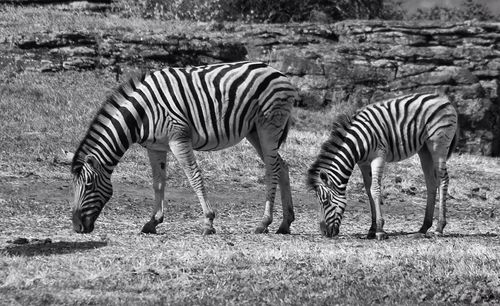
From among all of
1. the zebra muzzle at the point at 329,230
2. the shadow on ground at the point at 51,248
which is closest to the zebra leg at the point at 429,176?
the zebra muzzle at the point at 329,230

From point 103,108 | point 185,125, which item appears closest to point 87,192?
point 103,108

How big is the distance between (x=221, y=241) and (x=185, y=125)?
1.76m

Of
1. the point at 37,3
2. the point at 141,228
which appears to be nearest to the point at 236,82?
the point at 141,228

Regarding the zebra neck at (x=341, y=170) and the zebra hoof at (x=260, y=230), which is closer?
the zebra neck at (x=341, y=170)

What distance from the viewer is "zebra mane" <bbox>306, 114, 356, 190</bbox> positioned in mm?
12641

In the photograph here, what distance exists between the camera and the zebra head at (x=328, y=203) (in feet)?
41.0

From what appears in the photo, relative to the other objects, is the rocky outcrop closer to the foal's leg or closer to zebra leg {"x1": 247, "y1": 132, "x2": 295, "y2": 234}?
the foal's leg

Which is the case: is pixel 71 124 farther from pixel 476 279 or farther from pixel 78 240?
pixel 476 279

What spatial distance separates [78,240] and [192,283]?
3.08 m

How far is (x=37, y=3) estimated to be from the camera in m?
32.8

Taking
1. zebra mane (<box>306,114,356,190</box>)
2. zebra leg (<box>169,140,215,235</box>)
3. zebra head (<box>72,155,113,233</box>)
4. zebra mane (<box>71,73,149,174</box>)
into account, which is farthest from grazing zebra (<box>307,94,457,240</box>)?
zebra head (<box>72,155,113,233</box>)

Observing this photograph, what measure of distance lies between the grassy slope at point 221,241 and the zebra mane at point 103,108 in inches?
36.5

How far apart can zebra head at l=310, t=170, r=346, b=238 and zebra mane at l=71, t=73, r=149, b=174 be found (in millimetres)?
2751

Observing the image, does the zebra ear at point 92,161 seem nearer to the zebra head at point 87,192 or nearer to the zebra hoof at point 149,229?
the zebra head at point 87,192
